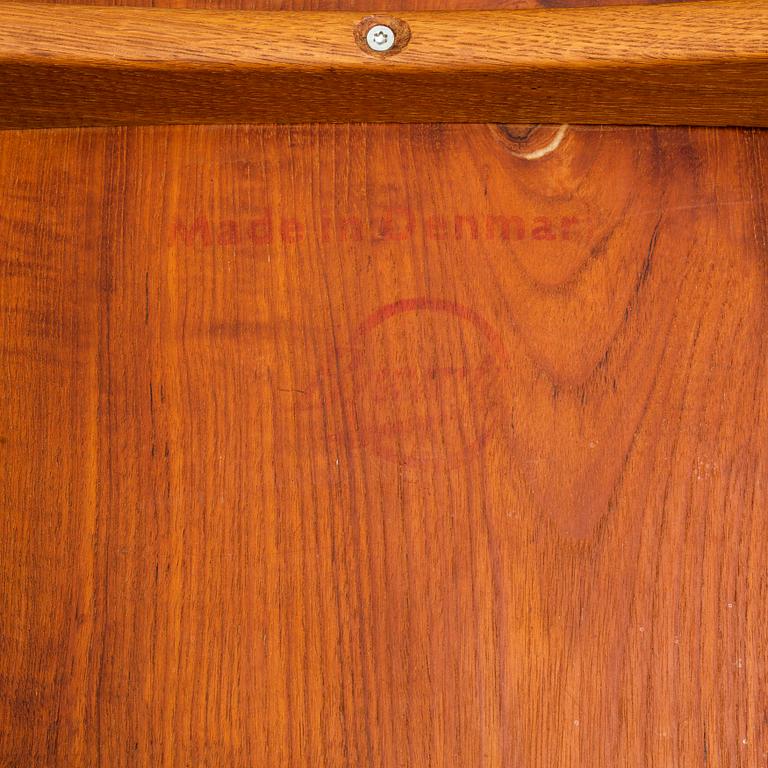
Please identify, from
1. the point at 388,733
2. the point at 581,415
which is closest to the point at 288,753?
the point at 388,733

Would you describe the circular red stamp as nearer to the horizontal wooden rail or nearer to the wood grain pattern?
the wood grain pattern

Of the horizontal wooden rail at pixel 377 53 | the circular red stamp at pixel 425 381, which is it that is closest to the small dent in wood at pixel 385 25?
the horizontal wooden rail at pixel 377 53

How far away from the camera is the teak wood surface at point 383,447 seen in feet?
1.92

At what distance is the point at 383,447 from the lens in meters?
0.62

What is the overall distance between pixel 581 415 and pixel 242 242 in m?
0.24

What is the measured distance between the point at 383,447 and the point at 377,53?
23 centimetres

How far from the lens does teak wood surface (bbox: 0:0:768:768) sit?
58 cm

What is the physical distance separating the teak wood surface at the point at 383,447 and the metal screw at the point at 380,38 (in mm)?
88

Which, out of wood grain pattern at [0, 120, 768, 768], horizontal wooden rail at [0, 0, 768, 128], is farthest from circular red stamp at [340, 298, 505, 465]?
horizontal wooden rail at [0, 0, 768, 128]

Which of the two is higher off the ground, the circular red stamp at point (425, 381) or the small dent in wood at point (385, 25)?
the small dent in wood at point (385, 25)

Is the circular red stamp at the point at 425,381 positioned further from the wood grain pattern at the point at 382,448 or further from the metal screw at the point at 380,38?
the metal screw at the point at 380,38

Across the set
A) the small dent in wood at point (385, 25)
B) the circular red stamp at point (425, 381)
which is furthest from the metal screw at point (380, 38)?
the circular red stamp at point (425, 381)

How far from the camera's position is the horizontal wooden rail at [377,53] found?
578 mm

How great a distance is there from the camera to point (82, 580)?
59 cm
